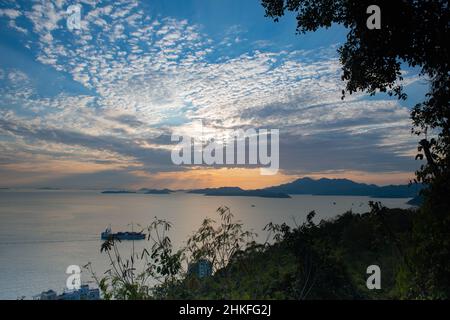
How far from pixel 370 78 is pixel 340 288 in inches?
185

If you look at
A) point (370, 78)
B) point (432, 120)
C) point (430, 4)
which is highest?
point (430, 4)

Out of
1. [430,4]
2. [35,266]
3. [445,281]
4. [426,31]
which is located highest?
[430,4]

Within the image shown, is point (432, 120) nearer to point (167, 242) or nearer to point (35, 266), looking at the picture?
point (167, 242)

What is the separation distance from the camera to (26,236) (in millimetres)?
83062

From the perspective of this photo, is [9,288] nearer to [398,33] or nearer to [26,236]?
[26,236]

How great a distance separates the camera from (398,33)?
268 inches

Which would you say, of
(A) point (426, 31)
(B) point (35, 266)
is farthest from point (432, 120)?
(B) point (35, 266)
